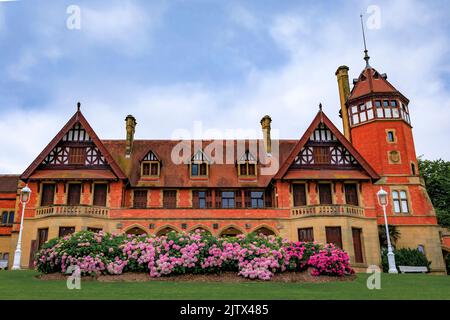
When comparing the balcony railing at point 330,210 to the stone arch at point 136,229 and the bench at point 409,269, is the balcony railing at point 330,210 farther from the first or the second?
the stone arch at point 136,229

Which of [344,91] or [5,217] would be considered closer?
[5,217]

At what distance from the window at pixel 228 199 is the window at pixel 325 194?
Result: 6.61 metres

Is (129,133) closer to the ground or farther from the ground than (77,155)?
farther from the ground

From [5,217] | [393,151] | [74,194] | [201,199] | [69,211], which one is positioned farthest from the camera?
[5,217]

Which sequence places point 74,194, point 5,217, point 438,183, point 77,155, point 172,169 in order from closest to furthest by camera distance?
point 74,194 < point 77,155 < point 172,169 < point 5,217 < point 438,183

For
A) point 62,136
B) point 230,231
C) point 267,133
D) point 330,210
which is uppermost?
point 267,133

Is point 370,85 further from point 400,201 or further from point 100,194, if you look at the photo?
point 100,194

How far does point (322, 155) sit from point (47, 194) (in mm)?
20655

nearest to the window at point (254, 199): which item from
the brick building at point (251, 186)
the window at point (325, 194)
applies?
the brick building at point (251, 186)

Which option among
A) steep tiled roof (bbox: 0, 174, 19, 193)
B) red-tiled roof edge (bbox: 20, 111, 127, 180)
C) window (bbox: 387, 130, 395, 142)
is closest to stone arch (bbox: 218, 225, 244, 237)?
red-tiled roof edge (bbox: 20, 111, 127, 180)

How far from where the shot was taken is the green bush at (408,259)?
27.2 meters

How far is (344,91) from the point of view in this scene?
121 feet

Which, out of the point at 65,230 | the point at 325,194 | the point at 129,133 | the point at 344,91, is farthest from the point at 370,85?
the point at 65,230
